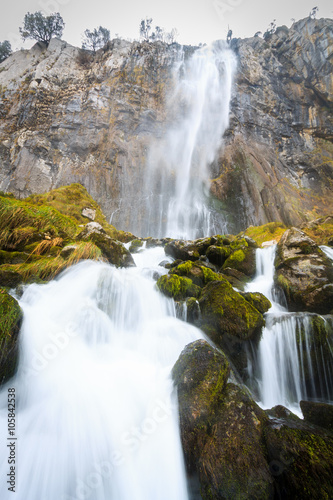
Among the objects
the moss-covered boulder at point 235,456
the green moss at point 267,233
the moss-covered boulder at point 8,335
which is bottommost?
the moss-covered boulder at point 235,456

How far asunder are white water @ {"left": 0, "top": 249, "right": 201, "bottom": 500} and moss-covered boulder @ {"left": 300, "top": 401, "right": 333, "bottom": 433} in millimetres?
1776

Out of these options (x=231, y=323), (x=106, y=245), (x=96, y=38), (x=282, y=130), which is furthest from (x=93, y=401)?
(x=96, y=38)

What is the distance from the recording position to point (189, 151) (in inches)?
1034

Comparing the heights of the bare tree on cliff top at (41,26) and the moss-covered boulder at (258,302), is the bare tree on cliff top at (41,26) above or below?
above

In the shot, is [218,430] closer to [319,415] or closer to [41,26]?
[319,415]

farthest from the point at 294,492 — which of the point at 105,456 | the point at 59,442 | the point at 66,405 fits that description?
the point at 66,405

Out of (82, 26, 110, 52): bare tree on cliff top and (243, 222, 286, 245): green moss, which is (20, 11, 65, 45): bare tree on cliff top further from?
(243, 222, 286, 245): green moss

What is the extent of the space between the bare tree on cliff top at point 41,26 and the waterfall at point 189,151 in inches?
750

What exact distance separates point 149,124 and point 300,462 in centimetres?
3037

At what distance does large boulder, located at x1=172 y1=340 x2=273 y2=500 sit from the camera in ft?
6.70

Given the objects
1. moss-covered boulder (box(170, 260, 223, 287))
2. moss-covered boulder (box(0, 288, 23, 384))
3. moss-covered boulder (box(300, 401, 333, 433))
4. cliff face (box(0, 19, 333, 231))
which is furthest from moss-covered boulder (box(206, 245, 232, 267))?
cliff face (box(0, 19, 333, 231))

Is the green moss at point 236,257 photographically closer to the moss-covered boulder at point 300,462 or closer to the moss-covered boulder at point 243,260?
the moss-covered boulder at point 243,260

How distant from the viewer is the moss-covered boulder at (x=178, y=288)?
18.3 ft

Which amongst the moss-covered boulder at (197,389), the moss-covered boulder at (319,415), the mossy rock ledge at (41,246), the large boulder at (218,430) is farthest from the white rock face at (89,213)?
the moss-covered boulder at (319,415)
